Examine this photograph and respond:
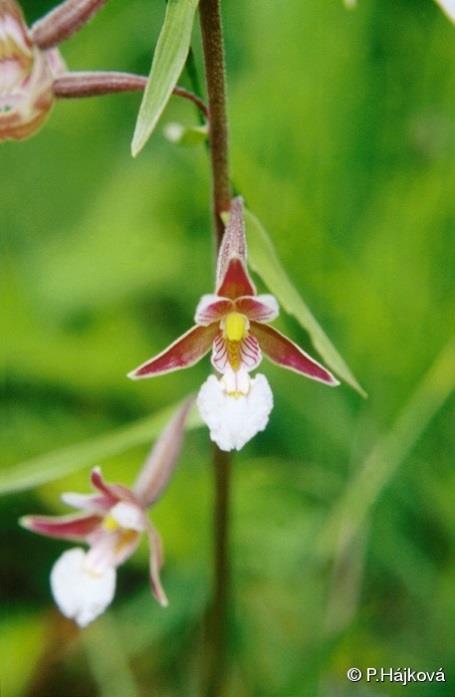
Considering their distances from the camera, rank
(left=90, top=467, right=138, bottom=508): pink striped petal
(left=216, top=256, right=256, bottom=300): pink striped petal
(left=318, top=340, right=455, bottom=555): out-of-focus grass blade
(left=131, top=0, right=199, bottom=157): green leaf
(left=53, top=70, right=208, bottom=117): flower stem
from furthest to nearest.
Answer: (left=318, top=340, right=455, bottom=555): out-of-focus grass blade → (left=90, top=467, right=138, bottom=508): pink striped petal → (left=53, top=70, right=208, bottom=117): flower stem → (left=216, top=256, right=256, bottom=300): pink striped petal → (left=131, top=0, right=199, bottom=157): green leaf

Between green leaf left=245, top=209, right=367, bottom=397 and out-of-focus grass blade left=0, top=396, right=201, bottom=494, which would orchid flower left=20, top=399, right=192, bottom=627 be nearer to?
out-of-focus grass blade left=0, top=396, right=201, bottom=494


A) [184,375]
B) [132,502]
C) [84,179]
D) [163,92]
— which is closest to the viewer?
[163,92]

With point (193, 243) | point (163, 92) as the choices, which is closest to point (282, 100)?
point (193, 243)

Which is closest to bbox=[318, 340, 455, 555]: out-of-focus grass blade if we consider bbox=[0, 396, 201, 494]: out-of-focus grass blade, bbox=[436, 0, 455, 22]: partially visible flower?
bbox=[0, 396, 201, 494]: out-of-focus grass blade

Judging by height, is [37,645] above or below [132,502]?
below

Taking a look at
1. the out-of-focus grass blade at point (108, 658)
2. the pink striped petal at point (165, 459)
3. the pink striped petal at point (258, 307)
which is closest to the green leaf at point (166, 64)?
the pink striped petal at point (258, 307)

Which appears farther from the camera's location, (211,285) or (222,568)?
(211,285)

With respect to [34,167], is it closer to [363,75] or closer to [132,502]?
[363,75]
